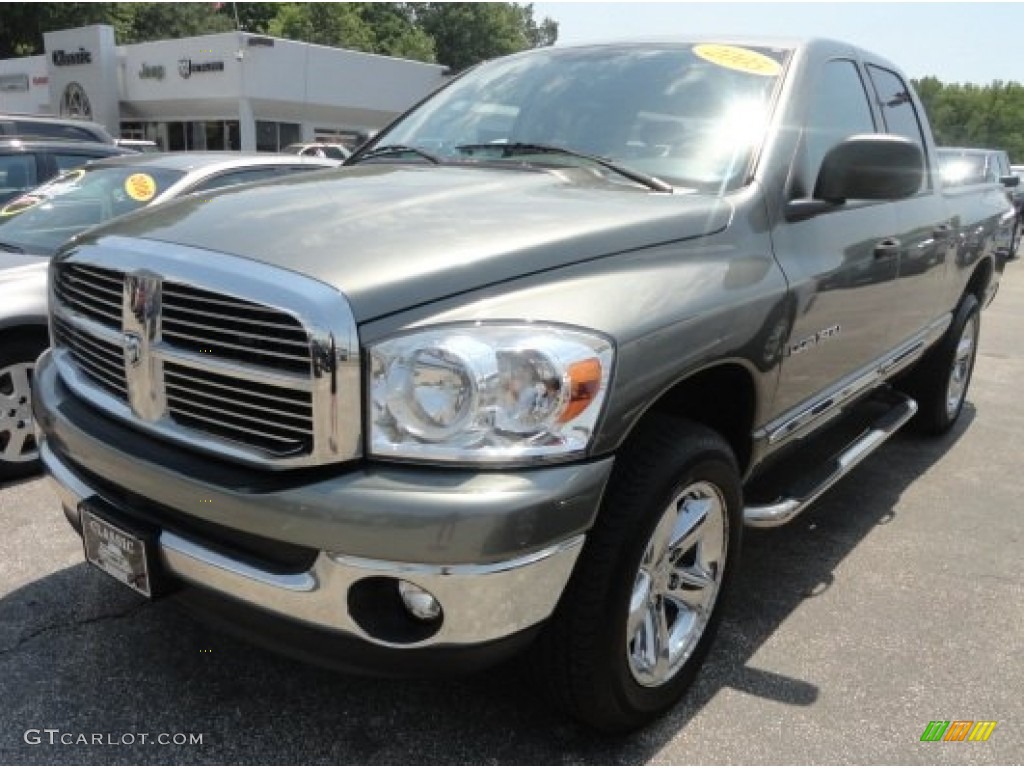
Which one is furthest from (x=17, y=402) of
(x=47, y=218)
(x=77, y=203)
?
(x=77, y=203)

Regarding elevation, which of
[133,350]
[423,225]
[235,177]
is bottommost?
[235,177]

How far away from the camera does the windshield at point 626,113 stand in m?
2.93

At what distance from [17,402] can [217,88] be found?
90.6ft

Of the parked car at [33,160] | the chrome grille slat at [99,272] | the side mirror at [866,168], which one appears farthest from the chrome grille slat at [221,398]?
the parked car at [33,160]

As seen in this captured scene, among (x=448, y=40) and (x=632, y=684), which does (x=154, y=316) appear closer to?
(x=632, y=684)

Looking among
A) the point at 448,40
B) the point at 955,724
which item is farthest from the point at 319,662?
the point at 448,40

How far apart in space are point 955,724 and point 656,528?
112 centimetres

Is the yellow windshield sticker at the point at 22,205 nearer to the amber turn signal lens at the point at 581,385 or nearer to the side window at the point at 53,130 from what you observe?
the amber turn signal lens at the point at 581,385

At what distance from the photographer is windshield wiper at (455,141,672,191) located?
2.83 meters

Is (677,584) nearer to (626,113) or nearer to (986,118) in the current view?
(626,113)

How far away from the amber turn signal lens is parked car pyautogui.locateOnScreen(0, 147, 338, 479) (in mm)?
2349

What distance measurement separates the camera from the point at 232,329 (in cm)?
203

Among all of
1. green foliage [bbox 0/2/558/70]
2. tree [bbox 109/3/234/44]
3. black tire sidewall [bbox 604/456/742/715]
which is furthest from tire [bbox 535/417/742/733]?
tree [bbox 109/3/234/44]

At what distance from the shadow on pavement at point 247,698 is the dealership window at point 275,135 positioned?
2891 centimetres
